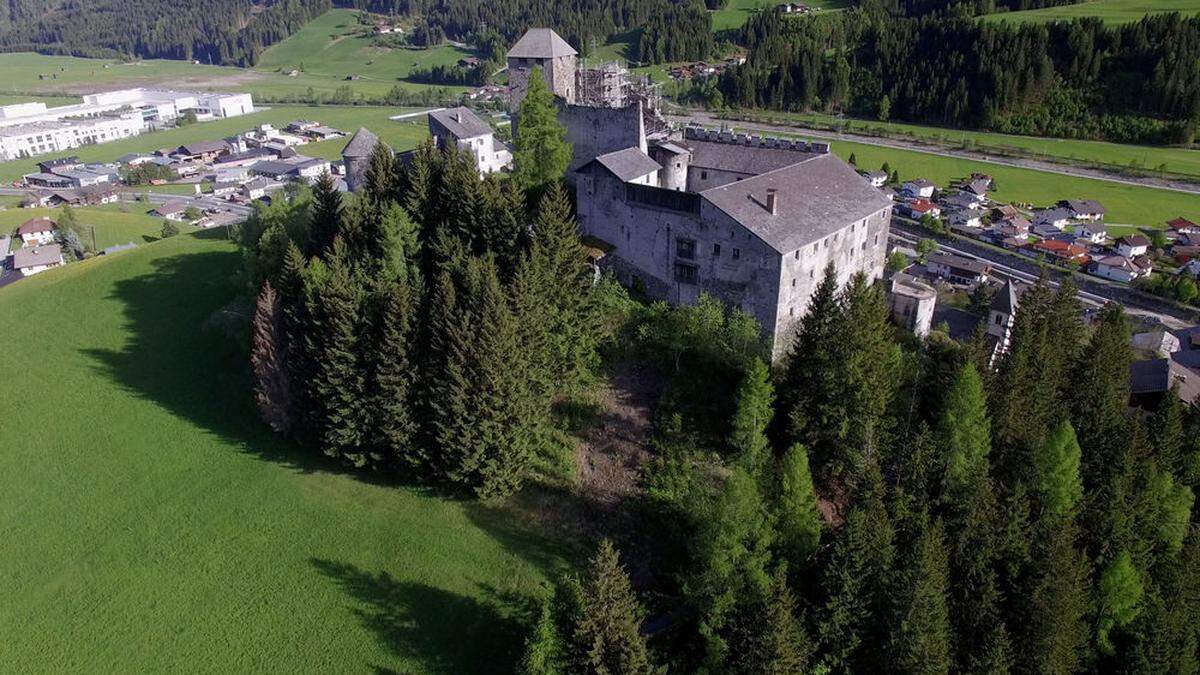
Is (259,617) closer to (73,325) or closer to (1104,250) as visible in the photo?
(73,325)

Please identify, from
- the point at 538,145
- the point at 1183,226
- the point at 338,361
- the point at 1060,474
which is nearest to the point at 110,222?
the point at 538,145

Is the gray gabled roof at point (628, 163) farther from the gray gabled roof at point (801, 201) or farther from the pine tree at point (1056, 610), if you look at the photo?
the pine tree at point (1056, 610)

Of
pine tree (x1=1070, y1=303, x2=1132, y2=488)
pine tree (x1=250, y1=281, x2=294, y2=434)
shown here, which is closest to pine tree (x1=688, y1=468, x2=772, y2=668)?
pine tree (x1=1070, y1=303, x2=1132, y2=488)

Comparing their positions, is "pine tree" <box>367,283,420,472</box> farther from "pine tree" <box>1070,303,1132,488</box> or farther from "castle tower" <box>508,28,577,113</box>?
"pine tree" <box>1070,303,1132,488</box>

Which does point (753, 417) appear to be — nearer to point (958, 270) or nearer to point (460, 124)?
point (460, 124)

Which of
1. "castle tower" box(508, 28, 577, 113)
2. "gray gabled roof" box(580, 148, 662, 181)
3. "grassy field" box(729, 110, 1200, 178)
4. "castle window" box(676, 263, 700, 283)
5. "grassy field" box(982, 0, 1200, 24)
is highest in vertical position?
"grassy field" box(982, 0, 1200, 24)

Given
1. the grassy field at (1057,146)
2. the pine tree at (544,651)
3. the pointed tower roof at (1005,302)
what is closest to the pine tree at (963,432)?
the pine tree at (544,651)

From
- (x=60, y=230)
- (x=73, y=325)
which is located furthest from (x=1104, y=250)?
(x=60, y=230)
